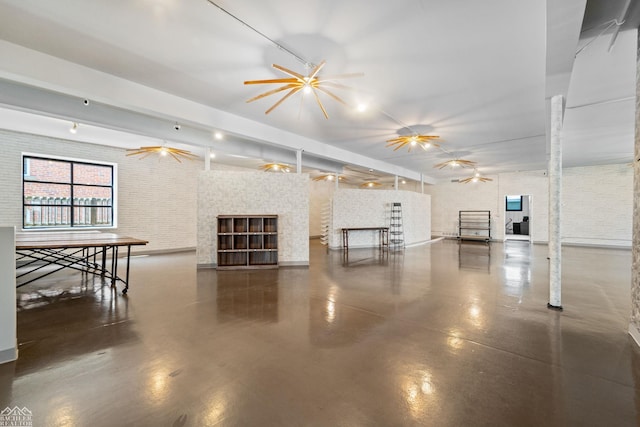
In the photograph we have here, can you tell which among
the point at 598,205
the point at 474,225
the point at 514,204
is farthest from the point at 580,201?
the point at 514,204

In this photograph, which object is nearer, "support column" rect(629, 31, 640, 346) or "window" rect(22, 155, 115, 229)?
"support column" rect(629, 31, 640, 346)

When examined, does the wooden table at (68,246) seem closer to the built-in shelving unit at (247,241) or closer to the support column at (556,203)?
the built-in shelving unit at (247,241)

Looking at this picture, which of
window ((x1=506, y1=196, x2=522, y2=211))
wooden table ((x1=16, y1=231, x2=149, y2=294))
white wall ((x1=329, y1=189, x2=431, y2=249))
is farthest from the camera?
window ((x1=506, y1=196, x2=522, y2=211))

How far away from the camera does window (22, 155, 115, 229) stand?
6695mm

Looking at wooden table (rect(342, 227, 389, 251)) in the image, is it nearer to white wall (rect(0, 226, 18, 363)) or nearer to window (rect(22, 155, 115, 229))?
window (rect(22, 155, 115, 229))

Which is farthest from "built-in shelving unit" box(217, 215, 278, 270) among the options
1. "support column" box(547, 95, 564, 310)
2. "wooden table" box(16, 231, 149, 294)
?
"support column" box(547, 95, 564, 310)

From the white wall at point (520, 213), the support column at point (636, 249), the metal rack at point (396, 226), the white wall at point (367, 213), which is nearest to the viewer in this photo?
the support column at point (636, 249)

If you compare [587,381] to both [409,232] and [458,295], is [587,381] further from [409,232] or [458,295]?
[409,232]

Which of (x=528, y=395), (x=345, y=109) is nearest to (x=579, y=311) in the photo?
(x=528, y=395)

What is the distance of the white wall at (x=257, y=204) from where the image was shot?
255 inches

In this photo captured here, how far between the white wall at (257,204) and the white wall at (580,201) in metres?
11.1

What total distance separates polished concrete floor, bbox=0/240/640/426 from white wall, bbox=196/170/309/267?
1.95 meters

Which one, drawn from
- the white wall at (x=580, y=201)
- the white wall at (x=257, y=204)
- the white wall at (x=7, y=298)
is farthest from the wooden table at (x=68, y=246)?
the white wall at (x=580, y=201)

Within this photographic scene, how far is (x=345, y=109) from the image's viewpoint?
519cm
